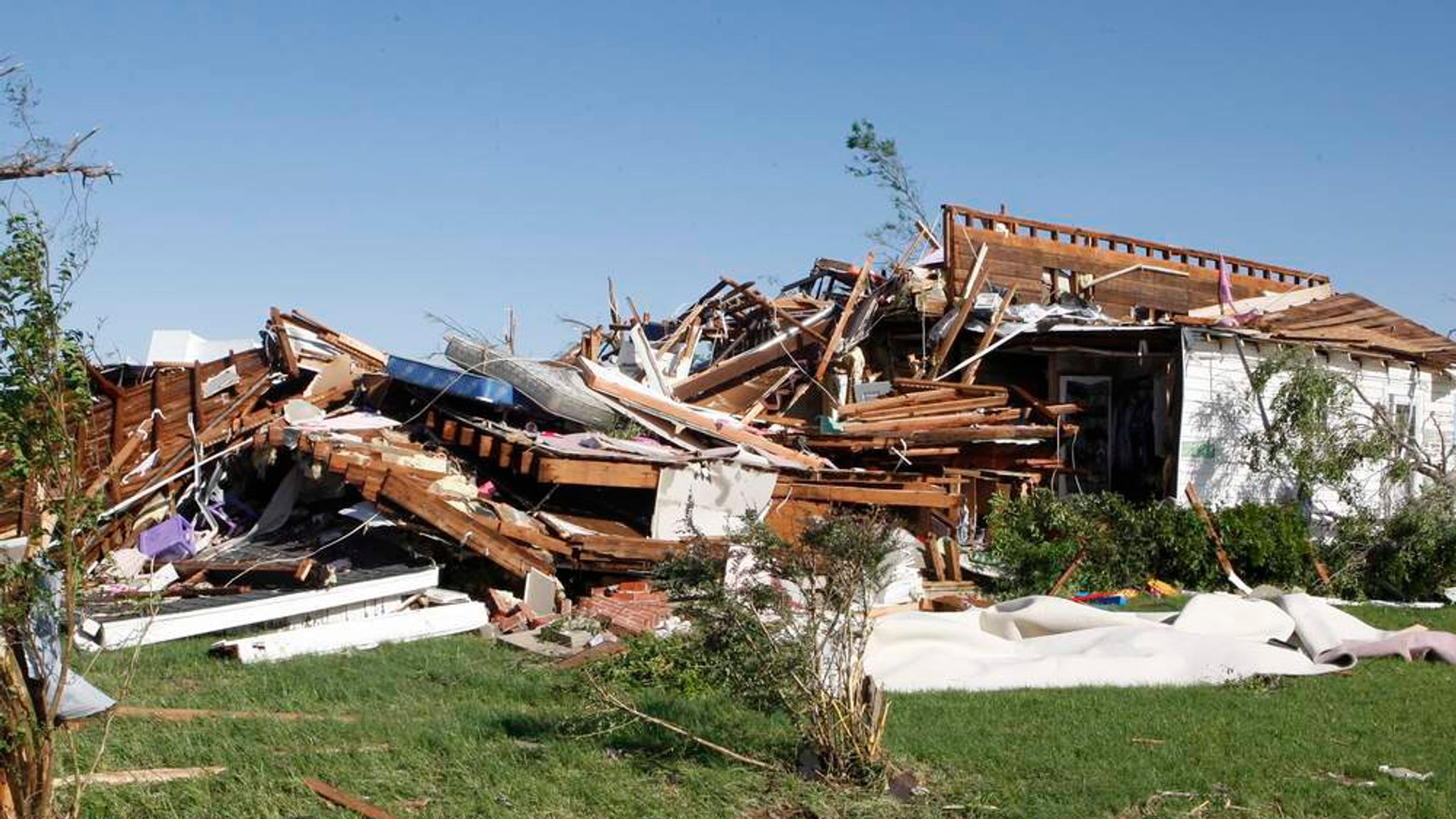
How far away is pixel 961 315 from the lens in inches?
706

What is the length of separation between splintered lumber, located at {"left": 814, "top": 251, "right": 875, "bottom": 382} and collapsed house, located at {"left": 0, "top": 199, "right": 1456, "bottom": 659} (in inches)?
3.3

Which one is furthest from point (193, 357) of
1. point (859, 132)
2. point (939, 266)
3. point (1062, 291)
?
point (859, 132)

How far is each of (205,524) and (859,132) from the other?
1620 cm

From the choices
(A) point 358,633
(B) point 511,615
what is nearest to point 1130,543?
(B) point 511,615

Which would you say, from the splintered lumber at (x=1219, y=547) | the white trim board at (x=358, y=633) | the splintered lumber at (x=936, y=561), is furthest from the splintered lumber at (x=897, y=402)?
the white trim board at (x=358, y=633)

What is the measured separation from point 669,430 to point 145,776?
28.1 feet

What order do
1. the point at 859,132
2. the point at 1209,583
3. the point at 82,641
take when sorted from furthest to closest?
the point at 859,132 < the point at 1209,583 < the point at 82,641

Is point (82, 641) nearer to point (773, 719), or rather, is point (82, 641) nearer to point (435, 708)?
point (435, 708)

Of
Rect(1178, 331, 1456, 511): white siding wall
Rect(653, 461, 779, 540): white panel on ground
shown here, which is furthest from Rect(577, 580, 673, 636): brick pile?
Rect(1178, 331, 1456, 511): white siding wall

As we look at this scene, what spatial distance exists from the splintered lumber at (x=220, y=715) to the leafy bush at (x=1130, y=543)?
8.79 meters

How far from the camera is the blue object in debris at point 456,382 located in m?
14.1

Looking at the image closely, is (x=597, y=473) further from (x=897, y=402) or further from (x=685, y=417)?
(x=897, y=402)

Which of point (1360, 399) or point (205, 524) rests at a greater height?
point (1360, 399)

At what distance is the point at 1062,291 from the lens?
20.0 meters
